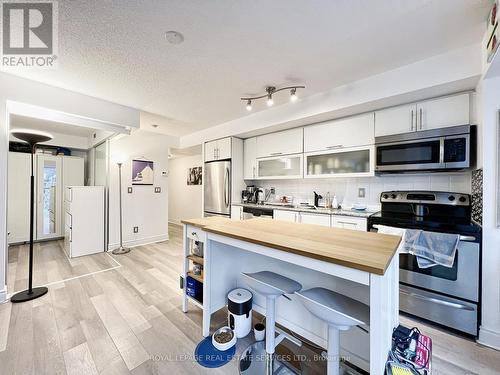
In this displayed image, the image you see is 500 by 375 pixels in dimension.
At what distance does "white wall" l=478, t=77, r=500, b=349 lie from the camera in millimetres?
1626

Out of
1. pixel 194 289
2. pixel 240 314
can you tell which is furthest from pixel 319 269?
pixel 194 289

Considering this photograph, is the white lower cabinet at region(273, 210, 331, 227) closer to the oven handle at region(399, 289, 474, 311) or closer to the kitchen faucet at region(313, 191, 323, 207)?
the kitchen faucet at region(313, 191, 323, 207)

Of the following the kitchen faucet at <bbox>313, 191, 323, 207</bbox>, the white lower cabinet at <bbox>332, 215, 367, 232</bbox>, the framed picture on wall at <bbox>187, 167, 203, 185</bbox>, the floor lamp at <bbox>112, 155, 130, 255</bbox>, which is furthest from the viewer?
the framed picture on wall at <bbox>187, 167, 203, 185</bbox>

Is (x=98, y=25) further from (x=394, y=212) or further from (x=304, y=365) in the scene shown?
(x=394, y=212)

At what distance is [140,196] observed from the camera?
4406 millimetres

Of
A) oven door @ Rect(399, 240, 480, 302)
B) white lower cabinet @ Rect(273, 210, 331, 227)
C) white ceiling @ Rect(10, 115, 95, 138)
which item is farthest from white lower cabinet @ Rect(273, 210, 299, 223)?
white ceiling @ Rect(10, 115, 95, 138)

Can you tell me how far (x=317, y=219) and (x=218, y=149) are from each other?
2.36 meters

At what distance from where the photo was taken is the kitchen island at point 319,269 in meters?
0.92

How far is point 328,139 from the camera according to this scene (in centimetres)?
295

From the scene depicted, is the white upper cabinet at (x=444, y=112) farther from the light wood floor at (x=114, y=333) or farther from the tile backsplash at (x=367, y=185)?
the light wood floor at (x=114, y=333)

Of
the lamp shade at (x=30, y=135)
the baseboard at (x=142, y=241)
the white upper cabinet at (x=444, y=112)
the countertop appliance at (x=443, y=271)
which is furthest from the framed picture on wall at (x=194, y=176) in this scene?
the white upper cabinet at (x=444, y=112)

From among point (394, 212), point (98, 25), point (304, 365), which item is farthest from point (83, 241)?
point (394, 212)

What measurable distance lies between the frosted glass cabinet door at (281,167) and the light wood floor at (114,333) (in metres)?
2.16

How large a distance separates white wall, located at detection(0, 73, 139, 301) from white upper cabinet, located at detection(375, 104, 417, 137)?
3495mm
